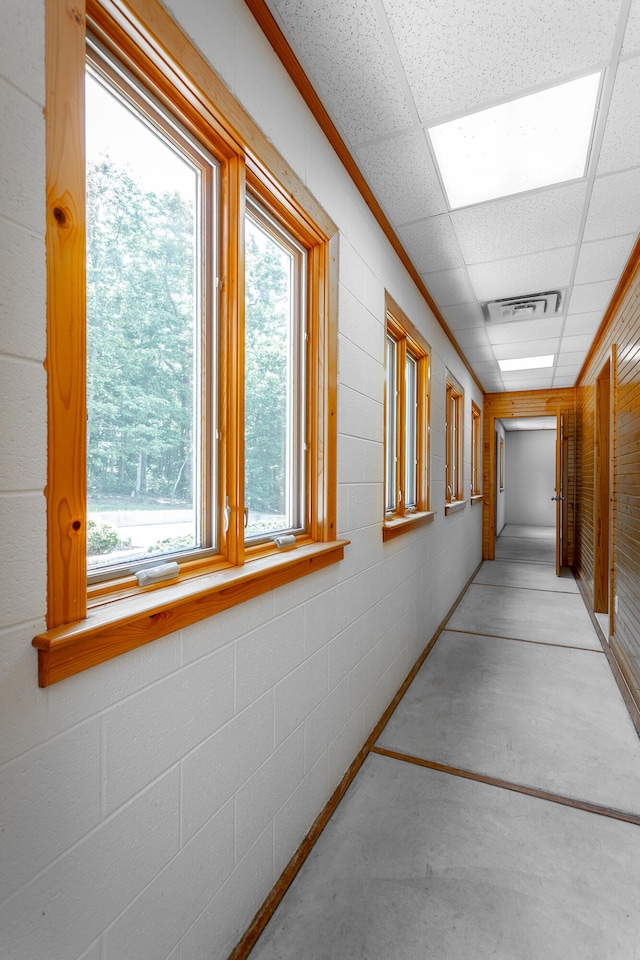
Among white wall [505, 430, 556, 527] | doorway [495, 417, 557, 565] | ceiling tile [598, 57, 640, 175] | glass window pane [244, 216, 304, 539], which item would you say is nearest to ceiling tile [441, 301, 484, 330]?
ceiling tile [598, 57, 640, 175]

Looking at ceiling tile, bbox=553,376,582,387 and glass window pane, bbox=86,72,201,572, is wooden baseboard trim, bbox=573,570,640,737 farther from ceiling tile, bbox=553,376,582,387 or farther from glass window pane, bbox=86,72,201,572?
ceiling tile, bbox=553,376,582,387

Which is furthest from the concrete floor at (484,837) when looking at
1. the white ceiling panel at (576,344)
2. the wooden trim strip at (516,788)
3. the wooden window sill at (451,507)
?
the white ceiling panel at (576,344)

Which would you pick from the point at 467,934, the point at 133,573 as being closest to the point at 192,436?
the point at 133,573

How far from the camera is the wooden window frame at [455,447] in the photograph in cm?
482

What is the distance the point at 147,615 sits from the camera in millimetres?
948

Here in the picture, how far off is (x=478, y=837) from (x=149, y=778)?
143cm

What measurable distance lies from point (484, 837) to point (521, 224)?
2962 millimetres

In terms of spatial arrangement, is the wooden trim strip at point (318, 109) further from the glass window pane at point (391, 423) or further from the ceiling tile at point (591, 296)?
the ceiling tile at point (591, 296)

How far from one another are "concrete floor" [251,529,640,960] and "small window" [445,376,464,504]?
2.30 m

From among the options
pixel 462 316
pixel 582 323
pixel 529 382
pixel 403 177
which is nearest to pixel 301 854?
pixel 403 177

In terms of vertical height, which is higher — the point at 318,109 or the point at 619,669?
the point at 318,109

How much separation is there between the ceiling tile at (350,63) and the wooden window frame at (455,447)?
2968 mm

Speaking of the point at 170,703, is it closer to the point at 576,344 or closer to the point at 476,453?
→ the point at 576,344

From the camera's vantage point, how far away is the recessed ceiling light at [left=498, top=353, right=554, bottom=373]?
5.31m
